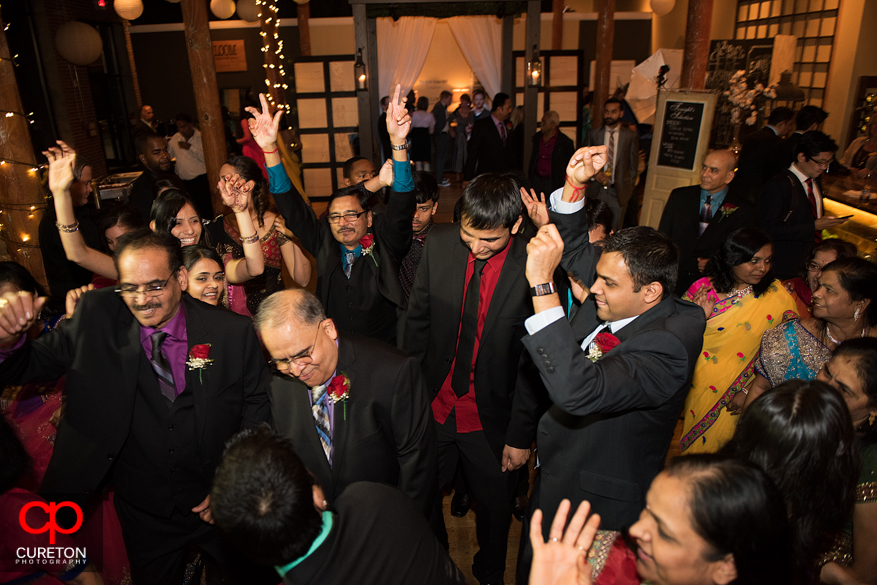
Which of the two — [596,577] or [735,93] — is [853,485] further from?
[735,93]

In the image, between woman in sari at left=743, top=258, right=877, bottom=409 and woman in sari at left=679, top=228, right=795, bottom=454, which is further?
woman in sari at left=679, top=228, right=795, bottom=454

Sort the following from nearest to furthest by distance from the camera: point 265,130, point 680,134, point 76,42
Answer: point 265,130, point 680,134, point 76,42

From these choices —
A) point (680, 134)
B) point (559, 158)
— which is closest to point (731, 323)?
point (680, 134)

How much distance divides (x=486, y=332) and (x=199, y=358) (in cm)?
113

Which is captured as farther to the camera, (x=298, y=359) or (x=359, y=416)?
(x=359, y=416)

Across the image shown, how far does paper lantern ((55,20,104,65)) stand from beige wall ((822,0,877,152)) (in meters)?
11.6

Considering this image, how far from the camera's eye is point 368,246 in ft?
9.35

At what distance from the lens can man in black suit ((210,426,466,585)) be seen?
1.21 m

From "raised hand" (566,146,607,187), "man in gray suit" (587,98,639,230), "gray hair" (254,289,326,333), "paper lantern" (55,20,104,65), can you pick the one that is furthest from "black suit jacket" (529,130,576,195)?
"paper lantern" (55,20,104,65)

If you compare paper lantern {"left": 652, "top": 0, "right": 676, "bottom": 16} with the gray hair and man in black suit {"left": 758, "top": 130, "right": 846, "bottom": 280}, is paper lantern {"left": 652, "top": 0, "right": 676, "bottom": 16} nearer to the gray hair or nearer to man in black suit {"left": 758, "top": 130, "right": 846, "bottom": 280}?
man in black suit {"left": 758, "top": 130, "right": 846, "bottom": 280}

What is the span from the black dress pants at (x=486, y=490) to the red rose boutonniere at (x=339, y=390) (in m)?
0.77

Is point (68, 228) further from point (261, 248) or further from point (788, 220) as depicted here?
point (788, 220)

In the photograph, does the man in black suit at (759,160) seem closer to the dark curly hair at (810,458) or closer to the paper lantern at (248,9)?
the dark curly hair at (810,458)

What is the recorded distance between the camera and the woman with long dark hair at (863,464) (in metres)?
1.57
